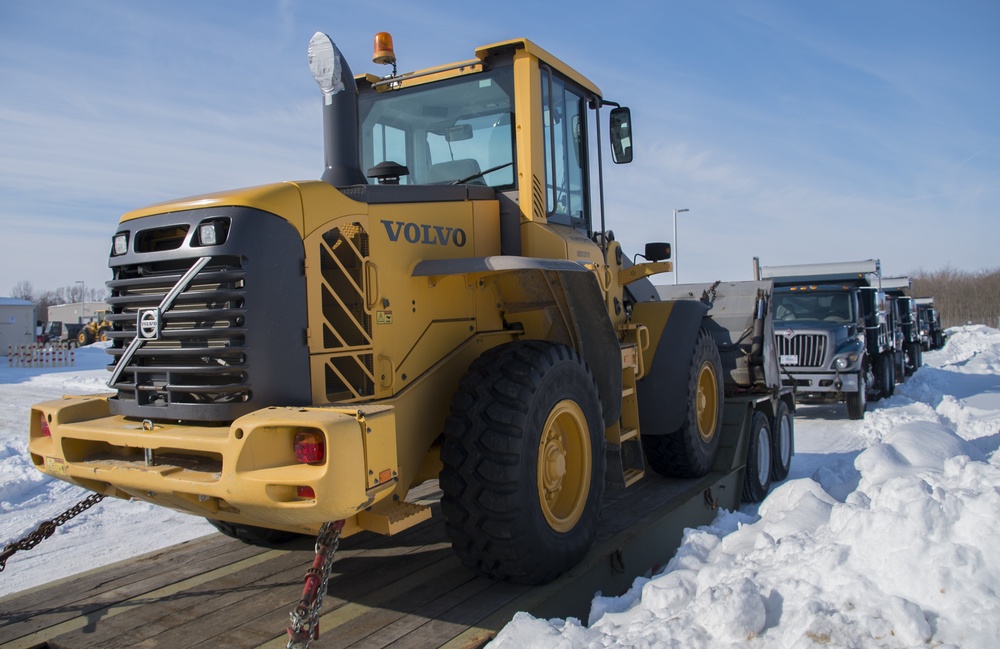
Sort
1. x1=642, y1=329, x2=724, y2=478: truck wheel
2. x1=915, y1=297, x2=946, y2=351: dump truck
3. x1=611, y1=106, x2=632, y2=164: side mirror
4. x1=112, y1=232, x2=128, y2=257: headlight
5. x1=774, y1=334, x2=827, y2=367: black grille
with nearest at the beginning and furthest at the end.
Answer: x1=112, y1=232, x2=128, y2=257: headlight
x1=611, y1=106, x2=632, y2=164: side mirror
x1=642, y1=329, x2=724, y2=478: truck wheel
x1=774, y1=334, x2=827, y2=367: black grille
x1=915, y1=297, x2=946, y2=351: dump truck

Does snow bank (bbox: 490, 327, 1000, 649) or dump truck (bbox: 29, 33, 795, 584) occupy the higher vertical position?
dump truck (bbox: 29, 33, 795, 584)

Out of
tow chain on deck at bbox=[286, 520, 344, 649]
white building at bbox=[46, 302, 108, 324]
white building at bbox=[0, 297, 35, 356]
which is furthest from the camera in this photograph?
white building at bbox=[46, 302, 108, 324]

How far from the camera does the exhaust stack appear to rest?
12.2 feet

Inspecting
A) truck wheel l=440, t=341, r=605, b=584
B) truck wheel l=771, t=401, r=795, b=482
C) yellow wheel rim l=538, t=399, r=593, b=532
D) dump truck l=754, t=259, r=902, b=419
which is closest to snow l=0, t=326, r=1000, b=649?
truck wheel l=440, t=341, r=605, b=584

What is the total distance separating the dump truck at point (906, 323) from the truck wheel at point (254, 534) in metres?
17.8

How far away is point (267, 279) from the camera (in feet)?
10.2

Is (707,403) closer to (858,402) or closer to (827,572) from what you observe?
(827,572)

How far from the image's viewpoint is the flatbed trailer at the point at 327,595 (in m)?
3.27

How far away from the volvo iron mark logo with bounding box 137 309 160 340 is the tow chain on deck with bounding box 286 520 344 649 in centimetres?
113

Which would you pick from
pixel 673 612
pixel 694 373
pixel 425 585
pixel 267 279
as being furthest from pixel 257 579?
pixel 694 373

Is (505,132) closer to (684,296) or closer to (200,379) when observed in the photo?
(200,379)

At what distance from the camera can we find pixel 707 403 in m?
6.71

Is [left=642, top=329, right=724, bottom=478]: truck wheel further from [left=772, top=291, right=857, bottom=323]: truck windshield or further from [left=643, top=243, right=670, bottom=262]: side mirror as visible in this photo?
[left=772, top=291, right=857, bottom=323]: truck windshield

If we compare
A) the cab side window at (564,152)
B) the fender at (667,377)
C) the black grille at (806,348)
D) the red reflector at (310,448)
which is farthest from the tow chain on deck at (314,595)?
the black grille at (806,348)
